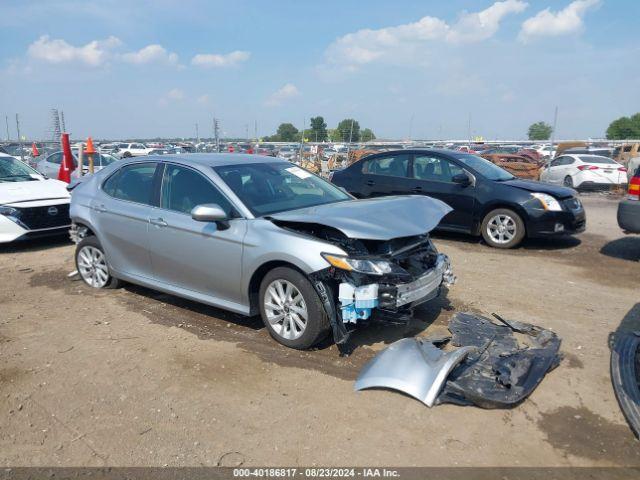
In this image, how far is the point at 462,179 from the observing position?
27.6 feet

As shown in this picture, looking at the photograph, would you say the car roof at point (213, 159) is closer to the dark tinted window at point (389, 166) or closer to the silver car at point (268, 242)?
the silver car at point (268, 242)

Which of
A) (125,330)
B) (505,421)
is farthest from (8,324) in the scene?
(505,421)

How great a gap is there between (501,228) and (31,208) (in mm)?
7407

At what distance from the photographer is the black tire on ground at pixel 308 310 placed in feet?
13.5

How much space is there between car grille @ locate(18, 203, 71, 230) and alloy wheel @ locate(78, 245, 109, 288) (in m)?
2.48

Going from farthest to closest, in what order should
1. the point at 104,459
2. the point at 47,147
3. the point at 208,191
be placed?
the point at 47,147, the point at 208,191, the point at 104,459

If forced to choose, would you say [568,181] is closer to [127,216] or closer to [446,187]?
[446,187]

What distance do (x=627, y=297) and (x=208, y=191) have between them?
4710 millimetres

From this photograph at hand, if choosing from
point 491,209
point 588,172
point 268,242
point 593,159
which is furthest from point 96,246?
point 593,159

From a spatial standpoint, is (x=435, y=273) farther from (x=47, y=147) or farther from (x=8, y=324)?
(x=47, y=147)

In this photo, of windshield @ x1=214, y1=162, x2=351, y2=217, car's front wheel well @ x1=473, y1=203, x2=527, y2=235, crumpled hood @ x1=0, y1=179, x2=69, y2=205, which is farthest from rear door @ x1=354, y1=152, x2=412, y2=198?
crumpled hood @ x1=0, y1=179, x2=69, y2=205

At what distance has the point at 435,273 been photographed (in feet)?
15.4

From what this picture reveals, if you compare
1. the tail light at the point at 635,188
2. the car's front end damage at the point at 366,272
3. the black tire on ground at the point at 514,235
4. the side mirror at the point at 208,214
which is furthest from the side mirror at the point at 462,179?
the side mirror at the point at 208,214

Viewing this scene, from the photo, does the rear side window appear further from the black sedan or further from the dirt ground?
the black sedan
